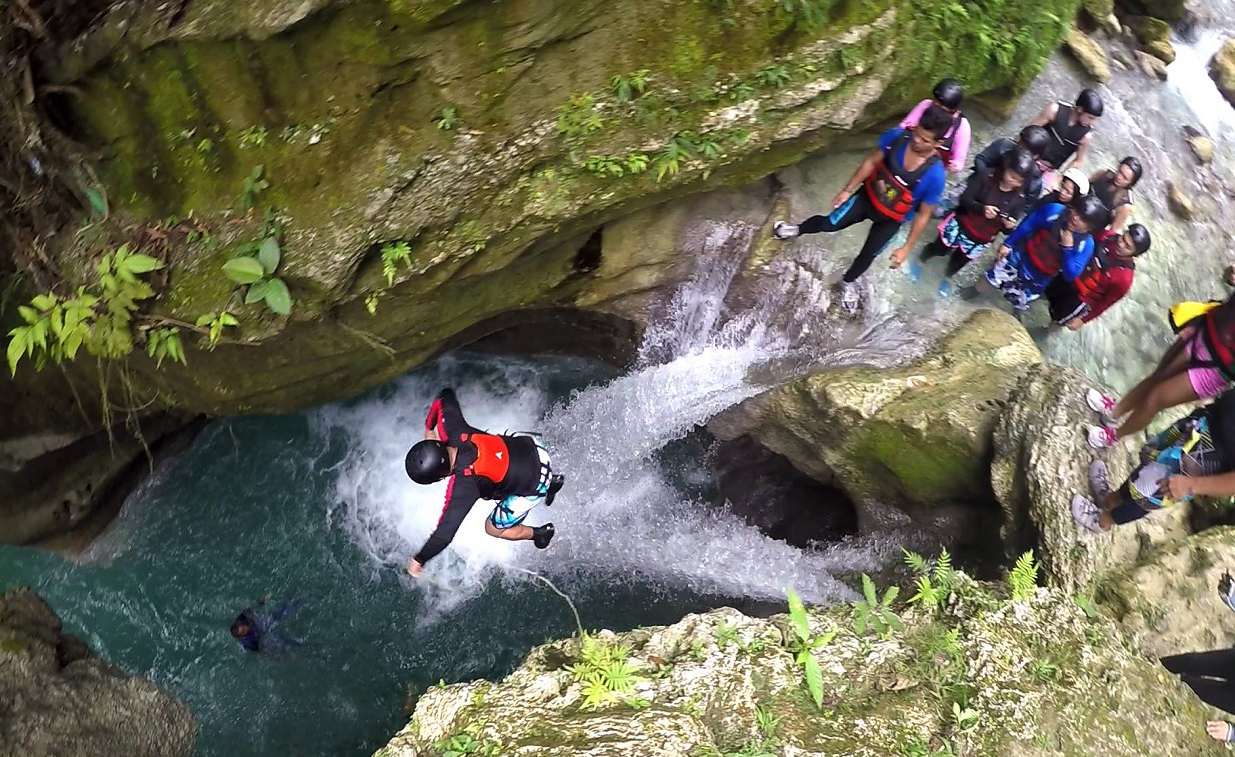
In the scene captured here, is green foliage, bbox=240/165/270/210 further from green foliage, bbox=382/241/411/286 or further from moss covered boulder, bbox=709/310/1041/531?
moss covered boulder, bbox=709/310/1041/531

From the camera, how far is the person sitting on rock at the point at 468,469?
15.7 ft

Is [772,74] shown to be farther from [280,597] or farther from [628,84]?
[280,597]

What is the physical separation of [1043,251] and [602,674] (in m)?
5.49

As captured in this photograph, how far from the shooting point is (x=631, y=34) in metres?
5.06

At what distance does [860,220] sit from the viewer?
609 cm

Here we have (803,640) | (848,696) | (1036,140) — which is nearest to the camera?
(848,696)

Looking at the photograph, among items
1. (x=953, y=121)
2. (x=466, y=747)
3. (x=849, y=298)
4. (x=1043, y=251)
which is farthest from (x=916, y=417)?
(x=466, y=747)

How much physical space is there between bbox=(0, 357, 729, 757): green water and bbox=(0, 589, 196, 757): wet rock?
62cm

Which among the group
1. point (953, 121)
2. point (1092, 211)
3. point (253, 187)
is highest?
point (953, 121)

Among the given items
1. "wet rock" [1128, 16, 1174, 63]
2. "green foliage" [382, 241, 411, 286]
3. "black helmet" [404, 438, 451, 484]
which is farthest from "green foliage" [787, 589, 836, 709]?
"wet rock" [1128, 16, 1174, 63]

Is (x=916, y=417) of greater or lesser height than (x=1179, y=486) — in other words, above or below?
below

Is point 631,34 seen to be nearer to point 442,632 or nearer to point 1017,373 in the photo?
point 1017,373

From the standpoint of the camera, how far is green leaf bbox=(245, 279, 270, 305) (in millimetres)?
4855

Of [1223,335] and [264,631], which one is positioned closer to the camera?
[1223,335]
